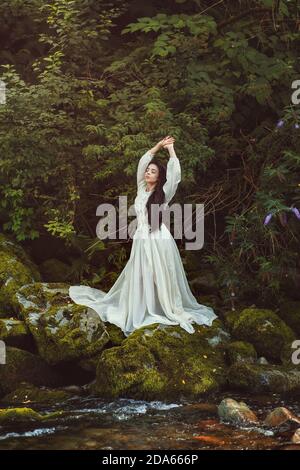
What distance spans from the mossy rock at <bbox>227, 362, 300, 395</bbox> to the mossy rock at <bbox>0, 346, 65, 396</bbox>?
1.77 meters

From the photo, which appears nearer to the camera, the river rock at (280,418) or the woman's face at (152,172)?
the river rock at (280,418)

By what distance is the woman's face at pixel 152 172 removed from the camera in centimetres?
702

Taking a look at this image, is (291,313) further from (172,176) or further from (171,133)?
(171,133)

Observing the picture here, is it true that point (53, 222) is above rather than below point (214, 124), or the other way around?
below

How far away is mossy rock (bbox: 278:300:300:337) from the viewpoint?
762cm

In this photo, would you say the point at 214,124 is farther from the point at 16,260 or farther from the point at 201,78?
the point at 16,260

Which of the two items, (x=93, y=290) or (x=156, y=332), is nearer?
(x=156, y=332)

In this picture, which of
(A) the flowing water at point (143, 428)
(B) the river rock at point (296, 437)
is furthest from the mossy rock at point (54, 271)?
(B) the river rock at point (296, 437)

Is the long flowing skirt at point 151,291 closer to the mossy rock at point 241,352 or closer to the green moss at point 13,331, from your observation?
the mossy rock at point 241,352

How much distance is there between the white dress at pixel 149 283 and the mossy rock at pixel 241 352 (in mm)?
434

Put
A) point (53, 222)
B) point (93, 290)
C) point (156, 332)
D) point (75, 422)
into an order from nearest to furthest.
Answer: point (75, 422), point (156, 332), point (93, 290), point (53, 222)

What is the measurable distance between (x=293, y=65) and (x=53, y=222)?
11.8ft
